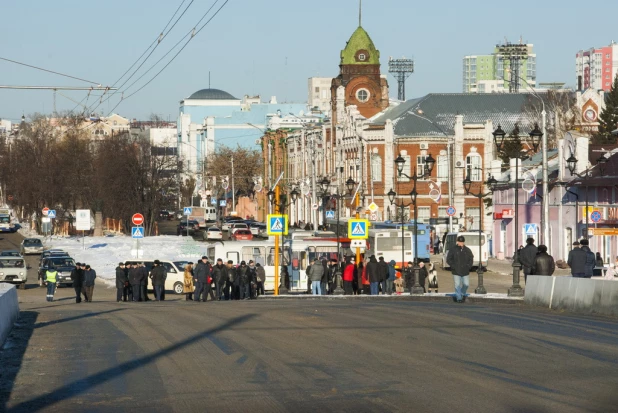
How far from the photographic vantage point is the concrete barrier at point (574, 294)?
22609mm

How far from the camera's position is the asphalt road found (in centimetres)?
1188

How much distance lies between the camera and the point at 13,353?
54.2 ft

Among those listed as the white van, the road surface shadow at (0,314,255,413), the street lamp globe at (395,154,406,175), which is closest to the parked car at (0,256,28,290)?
the white van

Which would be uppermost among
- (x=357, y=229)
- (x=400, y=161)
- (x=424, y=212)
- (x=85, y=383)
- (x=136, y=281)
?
(x=400, y=161)

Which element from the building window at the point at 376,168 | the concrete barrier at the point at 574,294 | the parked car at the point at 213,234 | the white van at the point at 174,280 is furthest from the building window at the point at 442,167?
the concrete barrier at the point at 574,294

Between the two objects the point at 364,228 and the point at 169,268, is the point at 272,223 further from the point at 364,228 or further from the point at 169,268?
the point at 169,268

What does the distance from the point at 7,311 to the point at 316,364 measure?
7.34 metres

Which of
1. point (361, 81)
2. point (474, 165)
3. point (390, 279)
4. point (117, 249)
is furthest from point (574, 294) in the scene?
point (361, 81)

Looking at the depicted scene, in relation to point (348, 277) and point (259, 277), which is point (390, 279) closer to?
point (348, 277)

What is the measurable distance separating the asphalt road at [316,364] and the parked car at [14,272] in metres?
31.6

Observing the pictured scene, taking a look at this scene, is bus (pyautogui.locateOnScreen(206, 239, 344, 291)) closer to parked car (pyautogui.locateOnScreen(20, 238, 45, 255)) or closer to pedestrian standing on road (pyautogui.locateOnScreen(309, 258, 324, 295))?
pedestrian standing on road (pyautogui.locateOnScreen(309, 258, 324, 295))

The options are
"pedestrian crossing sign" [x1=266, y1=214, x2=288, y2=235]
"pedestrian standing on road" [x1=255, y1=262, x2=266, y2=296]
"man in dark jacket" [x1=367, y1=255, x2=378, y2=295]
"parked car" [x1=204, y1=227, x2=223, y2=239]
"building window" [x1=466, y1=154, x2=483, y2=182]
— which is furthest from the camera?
"building window" [x1=466, y1=154, x2=483, y2=182]

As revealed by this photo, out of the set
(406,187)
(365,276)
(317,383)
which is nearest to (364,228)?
(365,276)

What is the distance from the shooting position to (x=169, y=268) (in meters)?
48.3
